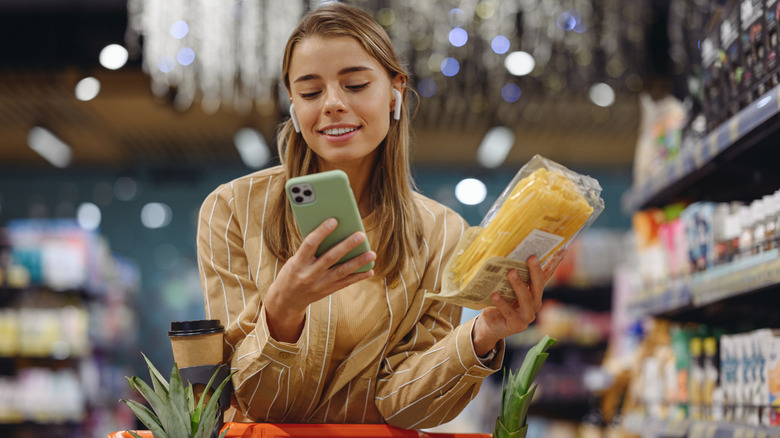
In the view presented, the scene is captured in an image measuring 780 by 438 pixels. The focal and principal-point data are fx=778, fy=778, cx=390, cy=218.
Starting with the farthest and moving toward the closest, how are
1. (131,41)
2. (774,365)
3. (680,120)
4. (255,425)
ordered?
(131,41)
(680,120)
(774,365)
(255,425)

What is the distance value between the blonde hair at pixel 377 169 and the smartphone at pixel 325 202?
0.42m

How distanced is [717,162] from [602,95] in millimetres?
5482

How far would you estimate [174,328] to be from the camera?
1461 millimetres

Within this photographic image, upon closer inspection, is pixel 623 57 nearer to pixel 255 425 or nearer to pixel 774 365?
pixel 774 365

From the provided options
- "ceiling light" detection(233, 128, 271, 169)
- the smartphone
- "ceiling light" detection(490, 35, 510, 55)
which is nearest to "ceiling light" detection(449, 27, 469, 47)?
"ceiling light" detection(490, 35, 510, 55)

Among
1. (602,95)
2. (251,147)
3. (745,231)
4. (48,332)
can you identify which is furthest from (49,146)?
(745,231)

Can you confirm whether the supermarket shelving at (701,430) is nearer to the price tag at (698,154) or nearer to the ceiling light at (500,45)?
the price tag at (698,154)

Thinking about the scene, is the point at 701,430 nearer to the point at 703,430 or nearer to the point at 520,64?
the point at 703,430

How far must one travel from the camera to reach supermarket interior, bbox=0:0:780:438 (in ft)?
7.46

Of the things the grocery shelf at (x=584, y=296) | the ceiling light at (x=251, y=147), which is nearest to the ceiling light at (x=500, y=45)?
the grocery shelf at (x=584, y=296)

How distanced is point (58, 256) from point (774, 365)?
16.9 feet

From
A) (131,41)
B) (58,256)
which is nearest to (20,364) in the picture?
(58,256)

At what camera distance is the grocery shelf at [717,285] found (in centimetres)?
181

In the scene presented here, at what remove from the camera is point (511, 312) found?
4.50ft
